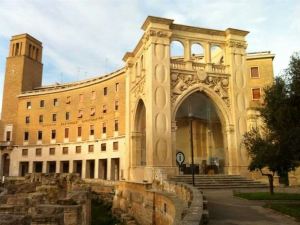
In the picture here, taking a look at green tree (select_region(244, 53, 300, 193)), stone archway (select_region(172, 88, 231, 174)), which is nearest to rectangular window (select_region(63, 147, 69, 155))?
stone archway (select_region(172, 88, 231, 174))

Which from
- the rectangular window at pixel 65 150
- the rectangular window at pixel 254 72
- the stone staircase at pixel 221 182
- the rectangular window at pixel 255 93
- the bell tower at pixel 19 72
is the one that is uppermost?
the bell tower at pixel 19 72

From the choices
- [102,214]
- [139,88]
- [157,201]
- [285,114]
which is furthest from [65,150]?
[285,114]

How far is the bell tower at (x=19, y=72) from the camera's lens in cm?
5545

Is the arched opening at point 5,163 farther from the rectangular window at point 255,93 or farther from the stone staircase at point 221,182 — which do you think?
the stone staircase at point 221,182

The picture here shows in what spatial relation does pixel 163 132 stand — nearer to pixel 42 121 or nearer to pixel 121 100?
pixel 121 100

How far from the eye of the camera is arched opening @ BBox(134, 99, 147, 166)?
31359mm

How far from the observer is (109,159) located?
144ft

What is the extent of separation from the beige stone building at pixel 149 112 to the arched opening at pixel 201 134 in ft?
0.33

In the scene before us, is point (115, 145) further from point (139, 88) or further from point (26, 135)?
point (26, 135)

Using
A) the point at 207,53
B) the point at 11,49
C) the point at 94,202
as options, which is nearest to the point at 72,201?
the point at 207,53

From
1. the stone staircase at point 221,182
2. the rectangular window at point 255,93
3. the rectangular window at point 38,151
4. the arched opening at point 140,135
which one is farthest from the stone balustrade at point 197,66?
the rectangular window at point 38,151

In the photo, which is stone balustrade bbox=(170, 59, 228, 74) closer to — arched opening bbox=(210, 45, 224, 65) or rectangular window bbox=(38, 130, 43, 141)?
arched opening bbox=(210, 45, 224, 65)

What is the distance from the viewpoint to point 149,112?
25.7 metres

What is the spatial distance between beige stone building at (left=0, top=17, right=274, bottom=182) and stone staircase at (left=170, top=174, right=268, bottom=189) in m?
1.72
